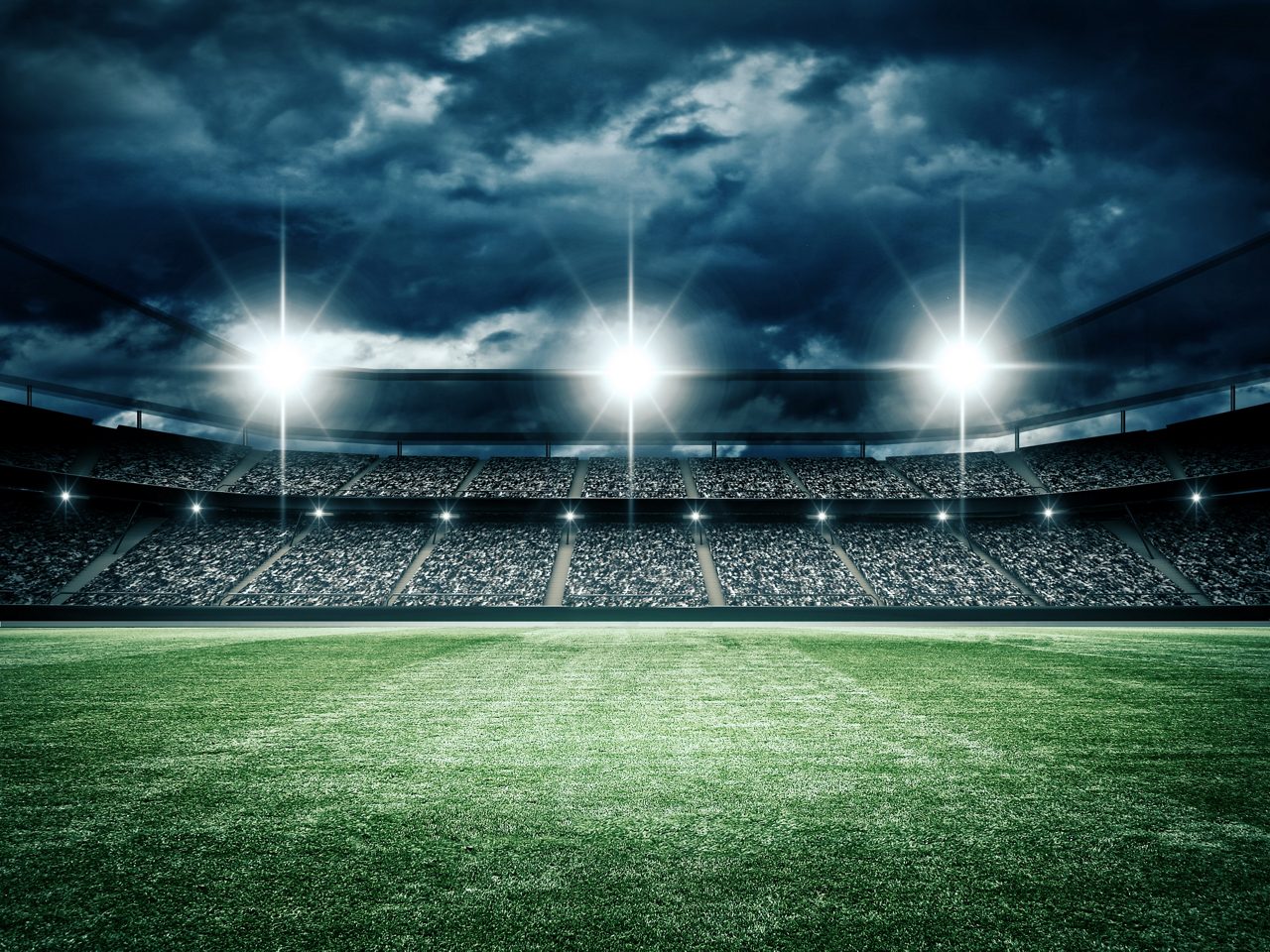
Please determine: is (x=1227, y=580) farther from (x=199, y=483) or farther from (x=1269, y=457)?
(x=199, y=483)

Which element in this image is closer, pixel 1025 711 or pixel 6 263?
pixel 1025 711

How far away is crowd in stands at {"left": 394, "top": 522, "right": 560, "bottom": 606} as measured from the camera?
27.2 meters

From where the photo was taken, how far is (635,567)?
30.1 m

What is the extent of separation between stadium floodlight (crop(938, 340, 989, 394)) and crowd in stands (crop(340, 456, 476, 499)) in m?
28.5

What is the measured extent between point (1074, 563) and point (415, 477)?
111 ft

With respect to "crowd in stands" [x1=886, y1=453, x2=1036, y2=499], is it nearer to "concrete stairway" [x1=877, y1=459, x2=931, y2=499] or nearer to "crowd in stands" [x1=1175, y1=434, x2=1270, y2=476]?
"concrete stairway" [x1=877, y1=459, x2=931, y2=499]

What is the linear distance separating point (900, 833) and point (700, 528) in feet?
100

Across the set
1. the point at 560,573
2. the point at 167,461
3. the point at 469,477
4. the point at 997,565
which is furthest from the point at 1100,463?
the point at 167,461

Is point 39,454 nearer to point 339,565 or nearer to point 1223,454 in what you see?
point 339,565

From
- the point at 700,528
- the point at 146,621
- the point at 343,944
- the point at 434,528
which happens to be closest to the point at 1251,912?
the point at 343,944

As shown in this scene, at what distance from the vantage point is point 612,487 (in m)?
35.8

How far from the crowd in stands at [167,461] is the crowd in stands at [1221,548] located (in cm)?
4641

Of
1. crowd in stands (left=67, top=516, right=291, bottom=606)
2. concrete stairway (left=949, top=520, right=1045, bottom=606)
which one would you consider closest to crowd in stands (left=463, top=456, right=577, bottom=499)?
crowd in stands (left=67, top=516, right=291, bottom=606)

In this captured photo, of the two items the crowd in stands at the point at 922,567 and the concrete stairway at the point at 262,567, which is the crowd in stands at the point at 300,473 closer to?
the concrete stairway at the point at 262,567
